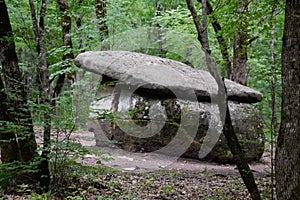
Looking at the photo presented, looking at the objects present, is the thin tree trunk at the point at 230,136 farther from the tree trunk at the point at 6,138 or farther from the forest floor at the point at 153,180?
the tree trunk at the point at 6,138

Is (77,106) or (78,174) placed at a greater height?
(77,106)

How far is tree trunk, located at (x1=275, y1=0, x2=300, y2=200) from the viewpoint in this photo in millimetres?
3180

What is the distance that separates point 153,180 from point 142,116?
6.90 feet

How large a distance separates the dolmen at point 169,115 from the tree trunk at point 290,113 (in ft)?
11.6

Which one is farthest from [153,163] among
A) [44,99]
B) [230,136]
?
[44,99]

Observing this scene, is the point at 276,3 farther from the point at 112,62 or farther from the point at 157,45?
the point at 157,45

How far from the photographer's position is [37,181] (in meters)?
4.11

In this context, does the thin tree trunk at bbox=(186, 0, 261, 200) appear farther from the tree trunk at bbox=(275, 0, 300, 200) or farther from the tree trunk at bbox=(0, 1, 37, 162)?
the tree trunk at bbox=(0, 1, 37, 162)

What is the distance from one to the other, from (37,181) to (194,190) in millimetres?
2242

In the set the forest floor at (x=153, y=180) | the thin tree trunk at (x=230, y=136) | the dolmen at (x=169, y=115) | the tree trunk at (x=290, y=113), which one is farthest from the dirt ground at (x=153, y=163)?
the tree trunk at (x=290, y=113)

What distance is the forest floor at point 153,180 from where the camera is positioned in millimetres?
4164

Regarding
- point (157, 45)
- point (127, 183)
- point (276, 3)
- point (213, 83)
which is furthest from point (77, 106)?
point (157, 45)

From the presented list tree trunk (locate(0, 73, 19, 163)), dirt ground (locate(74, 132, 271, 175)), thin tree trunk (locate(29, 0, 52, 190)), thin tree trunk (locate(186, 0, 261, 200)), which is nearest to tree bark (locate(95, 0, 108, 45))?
dirt ground (locate(74, 132, 271, 175))

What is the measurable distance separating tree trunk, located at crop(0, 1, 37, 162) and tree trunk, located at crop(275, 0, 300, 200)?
2.87 metres
